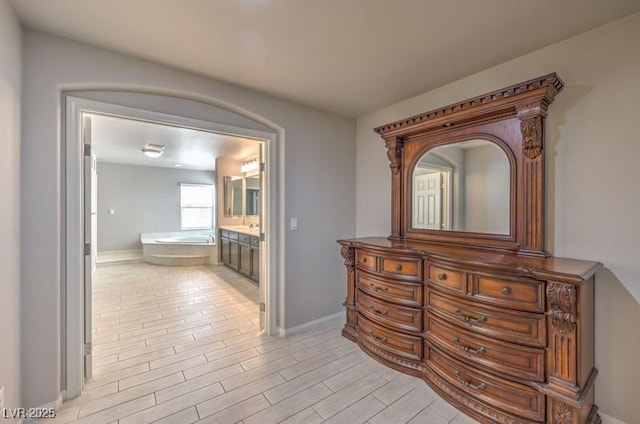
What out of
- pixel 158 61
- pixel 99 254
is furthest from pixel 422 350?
pixel 99 254

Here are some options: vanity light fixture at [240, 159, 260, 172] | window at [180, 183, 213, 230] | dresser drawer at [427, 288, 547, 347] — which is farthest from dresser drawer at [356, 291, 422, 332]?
window at [180, 183, 213, 230]

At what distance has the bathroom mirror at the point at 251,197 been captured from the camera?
645 cm

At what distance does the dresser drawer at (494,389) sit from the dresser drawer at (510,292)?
1.58 ft

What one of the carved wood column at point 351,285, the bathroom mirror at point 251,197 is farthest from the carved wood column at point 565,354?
the bathroom mirror at point 251,197

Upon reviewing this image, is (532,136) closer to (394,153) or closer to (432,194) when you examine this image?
(432,194)

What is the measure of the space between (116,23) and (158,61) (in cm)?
43

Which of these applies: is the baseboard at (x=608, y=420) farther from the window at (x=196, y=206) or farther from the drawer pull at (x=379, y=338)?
the window at (x=196, y=206)

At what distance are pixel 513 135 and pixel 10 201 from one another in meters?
3.28

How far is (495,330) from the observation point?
171cm

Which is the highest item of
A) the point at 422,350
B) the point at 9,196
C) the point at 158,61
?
the point at 158,61

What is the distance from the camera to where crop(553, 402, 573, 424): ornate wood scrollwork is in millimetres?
1455

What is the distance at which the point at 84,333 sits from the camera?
2.02 meters

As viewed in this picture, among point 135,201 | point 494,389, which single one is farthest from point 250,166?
point 494,389

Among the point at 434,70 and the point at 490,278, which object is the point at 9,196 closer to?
the point at 490,278
